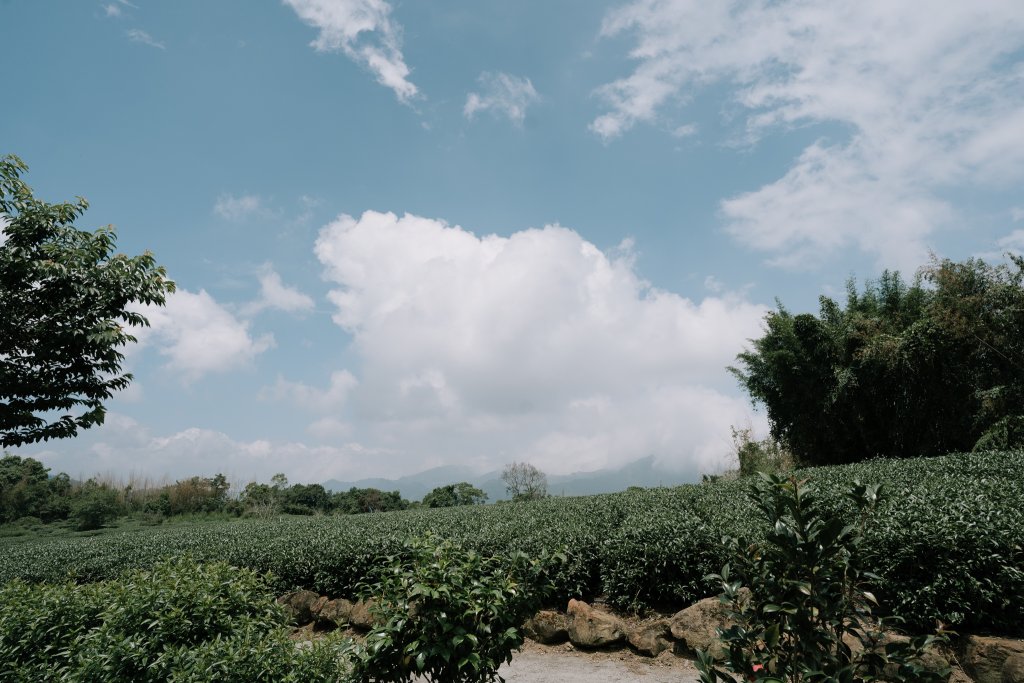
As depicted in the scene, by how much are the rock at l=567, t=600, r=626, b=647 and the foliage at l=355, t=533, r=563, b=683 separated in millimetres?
2158

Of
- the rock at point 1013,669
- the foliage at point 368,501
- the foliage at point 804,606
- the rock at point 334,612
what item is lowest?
the rock at point 334,612

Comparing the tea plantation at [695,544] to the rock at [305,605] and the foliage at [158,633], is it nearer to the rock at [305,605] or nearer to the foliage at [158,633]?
the rock at [305,605]

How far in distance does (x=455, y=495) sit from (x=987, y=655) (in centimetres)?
1767

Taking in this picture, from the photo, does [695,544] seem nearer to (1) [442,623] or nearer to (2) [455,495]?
(1) [442,623]

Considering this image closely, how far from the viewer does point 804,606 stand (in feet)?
6.40

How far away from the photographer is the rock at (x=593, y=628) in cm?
512

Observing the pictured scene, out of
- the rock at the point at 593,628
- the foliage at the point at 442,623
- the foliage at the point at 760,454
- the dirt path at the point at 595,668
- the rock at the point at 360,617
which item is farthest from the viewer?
the foliage at the point at 760,454

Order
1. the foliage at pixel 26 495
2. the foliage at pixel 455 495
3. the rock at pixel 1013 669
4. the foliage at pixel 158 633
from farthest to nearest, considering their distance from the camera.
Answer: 1. the foliage at pixel 26 495
2. the foliage at pixel 455 495
3. the rock at pixel 1013 669
4. the foliage at pixel 158 633

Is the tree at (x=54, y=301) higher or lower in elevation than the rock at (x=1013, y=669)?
higher

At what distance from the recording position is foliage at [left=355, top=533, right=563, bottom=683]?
2.99m

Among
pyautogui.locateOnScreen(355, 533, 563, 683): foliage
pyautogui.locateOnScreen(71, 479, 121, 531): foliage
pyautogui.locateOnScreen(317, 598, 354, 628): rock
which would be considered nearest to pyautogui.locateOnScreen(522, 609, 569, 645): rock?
pyautogui.locateOnScreen(355, 533, 563, 683): foliage

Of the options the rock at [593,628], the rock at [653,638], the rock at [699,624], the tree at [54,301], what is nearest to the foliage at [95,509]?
the tree at [54,301]

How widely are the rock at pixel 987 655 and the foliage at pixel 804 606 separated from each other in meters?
2.46

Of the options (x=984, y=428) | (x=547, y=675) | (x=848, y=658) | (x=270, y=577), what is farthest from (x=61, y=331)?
(x=984, y=428)
